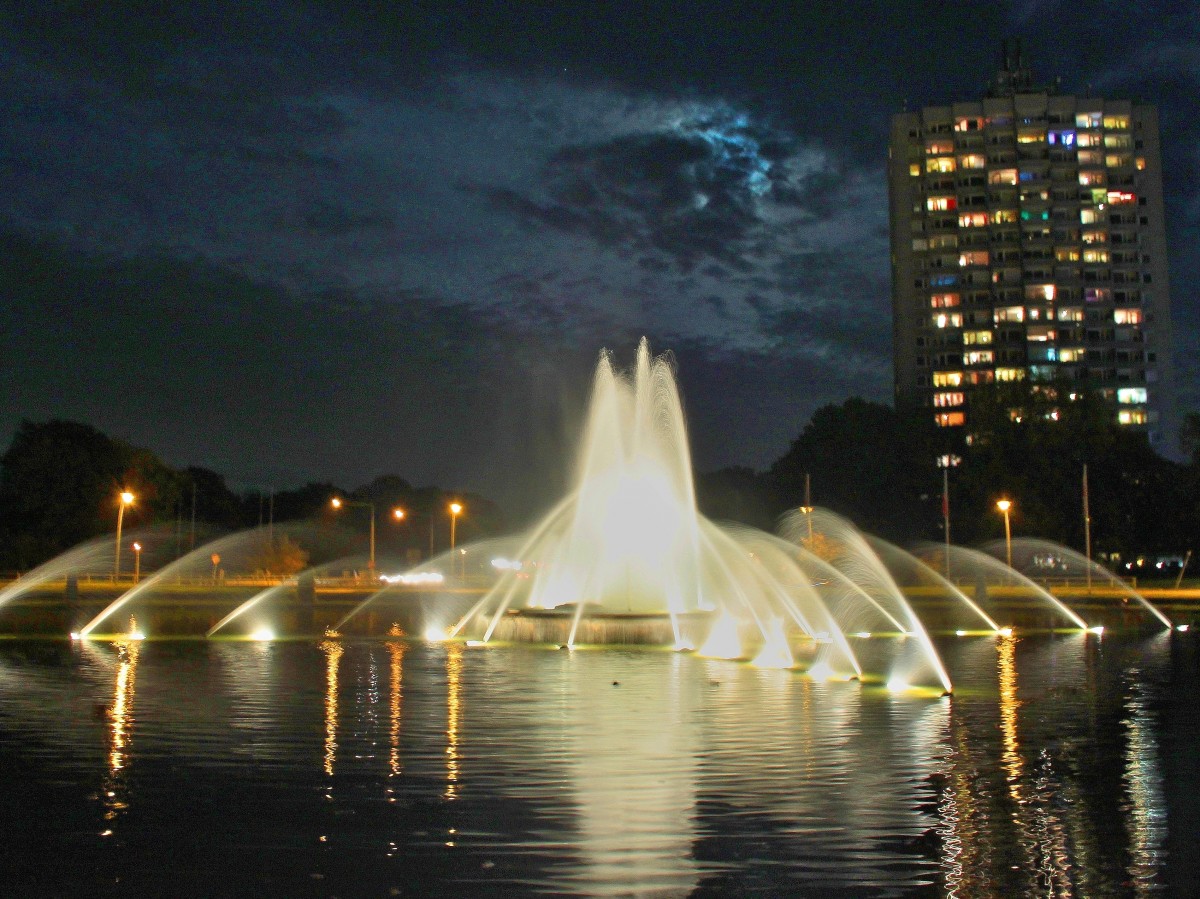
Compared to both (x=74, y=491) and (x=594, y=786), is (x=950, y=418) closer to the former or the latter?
(x=74, y=491)

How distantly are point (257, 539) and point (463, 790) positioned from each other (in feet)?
257

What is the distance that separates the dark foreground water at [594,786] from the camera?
911cm

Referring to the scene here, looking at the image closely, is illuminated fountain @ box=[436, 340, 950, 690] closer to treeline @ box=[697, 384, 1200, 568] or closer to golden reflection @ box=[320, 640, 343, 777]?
golden reflection @ box=[320, 640, 343, 777]

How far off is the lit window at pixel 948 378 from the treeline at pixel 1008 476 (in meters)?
57.6

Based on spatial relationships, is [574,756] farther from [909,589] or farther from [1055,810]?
[909,589]

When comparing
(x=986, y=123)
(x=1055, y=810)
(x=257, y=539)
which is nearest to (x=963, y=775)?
(x=1055, y=810)

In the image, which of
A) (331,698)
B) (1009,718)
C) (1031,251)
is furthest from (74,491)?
(1031,251)

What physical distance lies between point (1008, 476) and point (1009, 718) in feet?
237

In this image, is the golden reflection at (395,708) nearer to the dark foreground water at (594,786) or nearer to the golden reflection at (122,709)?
the dark foreground water at (594,786)

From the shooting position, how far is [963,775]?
12.9 meters

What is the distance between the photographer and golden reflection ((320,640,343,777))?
553 inches

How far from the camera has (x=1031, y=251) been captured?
557 feet


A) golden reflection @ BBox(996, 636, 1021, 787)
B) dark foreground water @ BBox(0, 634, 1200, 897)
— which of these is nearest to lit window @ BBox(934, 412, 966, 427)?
golden reflection @ BBox(996, 636, 1021, 787)

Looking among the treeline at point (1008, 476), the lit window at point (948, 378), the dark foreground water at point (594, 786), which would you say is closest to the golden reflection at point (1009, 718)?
the dark foreground water at point (594, 786)
